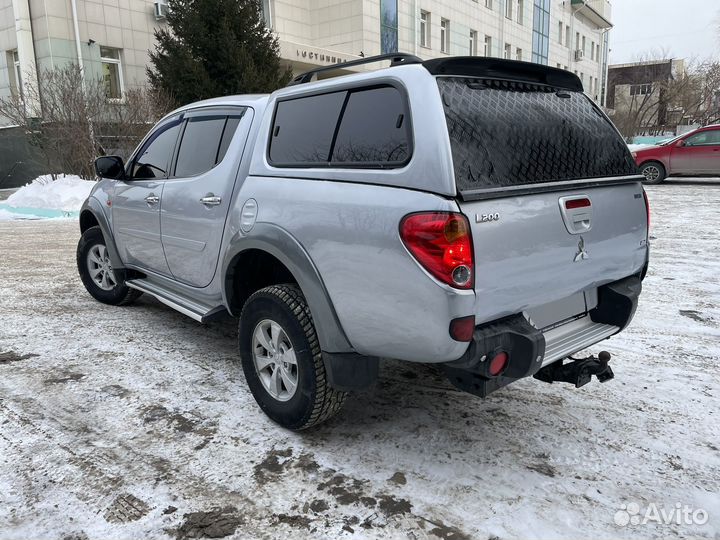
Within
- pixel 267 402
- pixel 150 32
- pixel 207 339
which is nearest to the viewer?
pixel 267 402

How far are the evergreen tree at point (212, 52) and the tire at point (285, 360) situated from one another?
13.4 metres

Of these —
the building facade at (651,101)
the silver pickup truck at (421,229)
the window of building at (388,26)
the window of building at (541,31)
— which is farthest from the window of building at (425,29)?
the silver pickup truck at (421,229)

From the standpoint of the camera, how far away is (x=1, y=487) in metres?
2.57

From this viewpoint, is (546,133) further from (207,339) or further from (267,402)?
(207,339)

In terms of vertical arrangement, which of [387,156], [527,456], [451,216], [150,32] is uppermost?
[150,32]

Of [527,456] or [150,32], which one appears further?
[150,32]

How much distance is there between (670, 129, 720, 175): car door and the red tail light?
1502 cm

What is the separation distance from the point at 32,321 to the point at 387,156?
4009 millimetres

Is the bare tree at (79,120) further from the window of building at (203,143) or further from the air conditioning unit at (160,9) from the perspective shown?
the window of building at (203,143)

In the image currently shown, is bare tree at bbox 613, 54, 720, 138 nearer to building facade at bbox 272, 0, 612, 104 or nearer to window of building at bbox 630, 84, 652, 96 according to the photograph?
window of building at bbox 630, 84, 652, 96

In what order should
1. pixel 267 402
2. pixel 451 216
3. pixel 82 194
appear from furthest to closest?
pixel 82 194, pixel 267 402, pixel 451 216

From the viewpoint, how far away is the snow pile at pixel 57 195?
13484mm

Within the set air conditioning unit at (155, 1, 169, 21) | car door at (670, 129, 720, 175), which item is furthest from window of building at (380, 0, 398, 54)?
car door at (670, 129, 720, 175)

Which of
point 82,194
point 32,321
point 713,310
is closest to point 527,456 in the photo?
point 713,310
